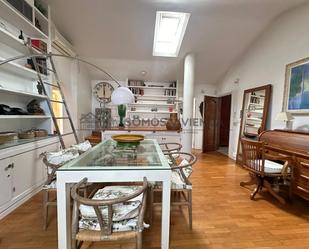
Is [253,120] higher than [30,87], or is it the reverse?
[30,87]

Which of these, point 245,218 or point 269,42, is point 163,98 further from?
point 245,218

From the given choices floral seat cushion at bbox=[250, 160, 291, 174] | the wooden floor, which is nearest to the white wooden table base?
the wooden floor

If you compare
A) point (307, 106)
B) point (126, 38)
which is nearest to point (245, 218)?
point (307, 106)

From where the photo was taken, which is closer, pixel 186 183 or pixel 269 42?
pixel 186 183

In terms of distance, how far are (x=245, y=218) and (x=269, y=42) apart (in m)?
3.45

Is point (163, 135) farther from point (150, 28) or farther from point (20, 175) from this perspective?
point (20, 175)

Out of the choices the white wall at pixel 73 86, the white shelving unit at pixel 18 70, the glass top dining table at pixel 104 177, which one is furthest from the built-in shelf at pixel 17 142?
the white wall at pixel 73 86

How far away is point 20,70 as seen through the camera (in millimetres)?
2668

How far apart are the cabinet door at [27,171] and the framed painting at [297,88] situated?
4.05m

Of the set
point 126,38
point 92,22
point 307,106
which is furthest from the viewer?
point 126,38

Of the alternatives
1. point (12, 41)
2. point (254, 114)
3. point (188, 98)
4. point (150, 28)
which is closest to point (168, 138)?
point (188, 98)

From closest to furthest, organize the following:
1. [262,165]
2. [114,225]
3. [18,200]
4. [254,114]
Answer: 1. [114,225]
2. [18,200]
3. [262,165]
4. [254,114]

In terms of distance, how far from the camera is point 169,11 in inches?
133

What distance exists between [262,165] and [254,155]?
216mm
